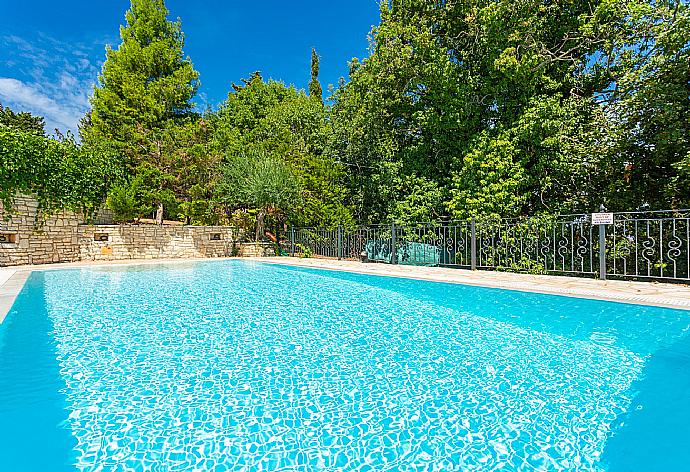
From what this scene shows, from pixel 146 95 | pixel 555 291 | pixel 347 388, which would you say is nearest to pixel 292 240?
pixel 146 95

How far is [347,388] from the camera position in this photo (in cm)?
329

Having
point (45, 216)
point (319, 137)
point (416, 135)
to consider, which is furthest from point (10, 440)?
point (319, 137)

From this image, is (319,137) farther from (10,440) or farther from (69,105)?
(69,105)

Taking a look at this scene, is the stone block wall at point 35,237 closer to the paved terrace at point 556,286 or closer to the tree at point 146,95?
the paved terrace at point 556,286

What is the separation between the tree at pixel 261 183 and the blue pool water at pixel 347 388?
9.54 meters

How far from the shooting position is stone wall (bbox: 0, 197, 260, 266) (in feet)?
41.8

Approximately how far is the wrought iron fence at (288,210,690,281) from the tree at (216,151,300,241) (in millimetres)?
2568

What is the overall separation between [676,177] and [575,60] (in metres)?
4.69

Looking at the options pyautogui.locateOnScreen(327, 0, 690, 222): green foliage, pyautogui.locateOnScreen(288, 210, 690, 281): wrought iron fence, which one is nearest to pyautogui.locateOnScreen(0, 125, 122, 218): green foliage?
pyautogui.locateOnScreen(288, 210, 690, 281): wrought iron fence

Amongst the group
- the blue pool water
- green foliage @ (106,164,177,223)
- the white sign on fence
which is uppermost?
green foliage @ (106,164,177,223)

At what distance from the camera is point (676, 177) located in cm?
920

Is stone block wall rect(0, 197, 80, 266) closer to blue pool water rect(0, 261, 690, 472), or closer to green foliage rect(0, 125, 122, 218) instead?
green foliage rect(0, 125, 122, 218)

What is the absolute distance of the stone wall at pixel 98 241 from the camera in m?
12.7

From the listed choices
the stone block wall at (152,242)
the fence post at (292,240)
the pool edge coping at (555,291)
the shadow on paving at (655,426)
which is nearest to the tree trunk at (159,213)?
the stone block wall at (152,242)
